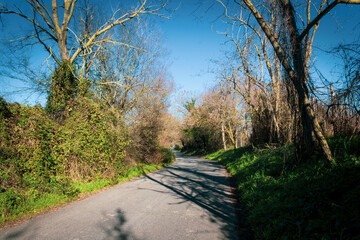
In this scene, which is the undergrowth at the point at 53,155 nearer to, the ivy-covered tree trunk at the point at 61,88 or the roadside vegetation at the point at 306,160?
the ivy-covered tree trunk at the point at 61,88

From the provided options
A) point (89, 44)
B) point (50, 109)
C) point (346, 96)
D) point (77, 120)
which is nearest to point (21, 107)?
point (50, 109)

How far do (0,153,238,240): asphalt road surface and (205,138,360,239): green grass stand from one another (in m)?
0.77

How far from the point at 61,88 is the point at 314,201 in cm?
960

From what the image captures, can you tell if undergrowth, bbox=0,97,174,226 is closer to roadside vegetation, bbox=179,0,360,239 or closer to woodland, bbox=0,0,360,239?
woodland, bbox=0,0,360,239

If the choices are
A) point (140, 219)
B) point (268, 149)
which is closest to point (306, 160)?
point (268, 149)

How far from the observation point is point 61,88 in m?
7.73

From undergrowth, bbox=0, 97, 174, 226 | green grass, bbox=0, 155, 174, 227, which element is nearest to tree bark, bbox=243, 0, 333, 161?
undergrowth, bbox=0, 97, 174, 226

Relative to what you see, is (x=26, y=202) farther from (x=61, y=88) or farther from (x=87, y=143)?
(x=61, y=88)

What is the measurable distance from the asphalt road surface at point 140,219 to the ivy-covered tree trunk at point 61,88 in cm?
411

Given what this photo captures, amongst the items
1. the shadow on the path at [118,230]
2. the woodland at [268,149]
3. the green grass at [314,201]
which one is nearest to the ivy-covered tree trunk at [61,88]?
the woodland at [268,149]

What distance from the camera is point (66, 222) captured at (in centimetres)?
410

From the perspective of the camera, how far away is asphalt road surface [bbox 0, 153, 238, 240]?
3.49 metres

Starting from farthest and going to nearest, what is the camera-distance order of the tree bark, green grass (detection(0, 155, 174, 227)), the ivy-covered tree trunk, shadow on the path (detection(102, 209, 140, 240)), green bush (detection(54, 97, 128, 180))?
1. the ivy-covered tree trunk
2. green bush (detection(54, 97, 128, 180))
3. the tree bark
4. green grass (detection(0, 155, 174, 227))
5. shadow on the path (detection(102, 209, 140, 240))

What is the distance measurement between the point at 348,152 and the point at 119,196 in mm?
7056
